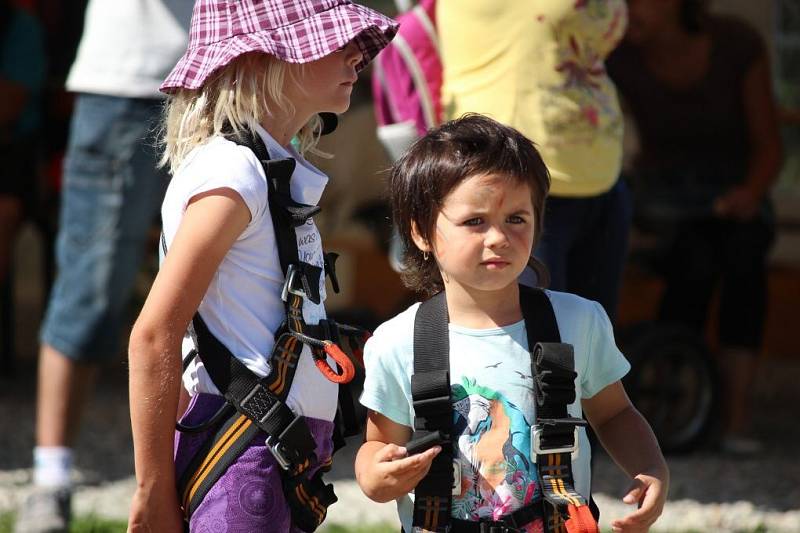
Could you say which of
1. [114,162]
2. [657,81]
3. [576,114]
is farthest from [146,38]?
[657,81]

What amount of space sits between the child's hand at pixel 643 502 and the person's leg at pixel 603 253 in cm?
108

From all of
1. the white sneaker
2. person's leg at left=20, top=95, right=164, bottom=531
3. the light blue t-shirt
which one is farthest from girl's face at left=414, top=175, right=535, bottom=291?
the white sneaker

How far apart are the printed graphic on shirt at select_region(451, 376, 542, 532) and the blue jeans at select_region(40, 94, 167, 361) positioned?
5.70 ft

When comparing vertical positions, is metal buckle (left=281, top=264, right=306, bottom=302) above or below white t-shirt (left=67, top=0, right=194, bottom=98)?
below

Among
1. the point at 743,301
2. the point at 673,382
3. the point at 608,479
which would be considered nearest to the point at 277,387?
the point at 608,479

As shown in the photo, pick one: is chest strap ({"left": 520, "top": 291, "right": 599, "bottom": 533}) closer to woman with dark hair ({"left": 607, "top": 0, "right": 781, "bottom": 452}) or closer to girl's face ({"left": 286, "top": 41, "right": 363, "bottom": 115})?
girl's face ({"left": 286, "top": 41, "right": 363, "bottom": 115})

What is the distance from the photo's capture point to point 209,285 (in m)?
2.24

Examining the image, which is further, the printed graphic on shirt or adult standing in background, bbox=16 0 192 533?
adult standing in background, bbox=16 0 192 533

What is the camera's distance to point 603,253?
10.6ft

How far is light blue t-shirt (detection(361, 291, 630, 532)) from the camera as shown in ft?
7.17

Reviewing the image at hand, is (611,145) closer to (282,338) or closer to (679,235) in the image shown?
(282,338)

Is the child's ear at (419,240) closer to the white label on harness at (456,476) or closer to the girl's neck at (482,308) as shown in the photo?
the girl's neck at (482,308)

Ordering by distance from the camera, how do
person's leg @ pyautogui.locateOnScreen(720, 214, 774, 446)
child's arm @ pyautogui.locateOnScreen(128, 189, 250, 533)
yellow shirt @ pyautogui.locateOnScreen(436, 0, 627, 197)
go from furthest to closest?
person's leg @ pyautogui.locateOnScreen(720, 214, 774, 446) → yellow shirt @ pyautogui.locateOnScreen(436, 0, 627, 197) → child's arm @ pyautogui.locateOnScreen(128, 189, 250, 533)

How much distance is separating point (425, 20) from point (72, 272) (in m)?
1.24
